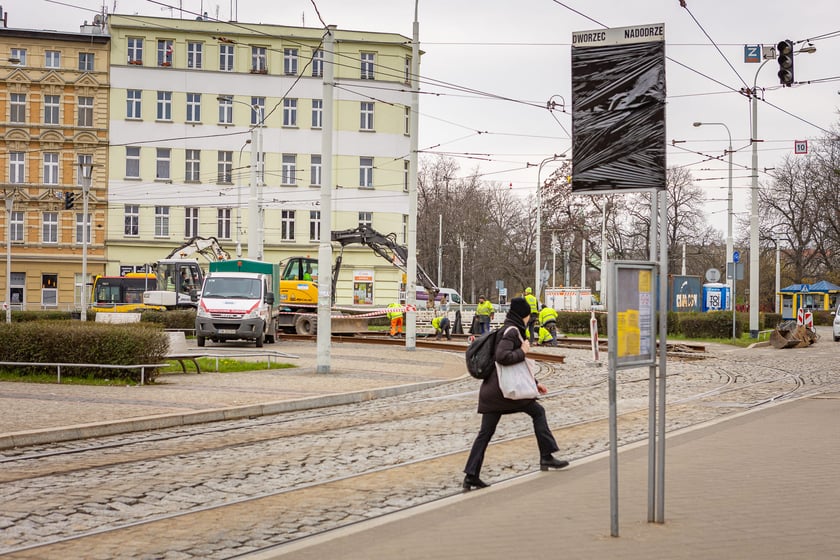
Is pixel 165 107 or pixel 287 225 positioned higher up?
pixel 165 107

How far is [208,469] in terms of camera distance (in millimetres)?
10352

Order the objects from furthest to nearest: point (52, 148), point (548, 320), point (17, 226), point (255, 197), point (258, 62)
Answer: point (52, 148), point (17, 226), point (258, 62), point (255, 197), point (548, 320)

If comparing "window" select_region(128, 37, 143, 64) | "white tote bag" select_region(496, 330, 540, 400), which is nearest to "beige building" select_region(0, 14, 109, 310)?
"window" select_region(128, 37, 143, 64)

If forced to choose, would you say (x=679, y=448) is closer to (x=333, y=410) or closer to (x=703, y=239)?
(x=333, y=410)

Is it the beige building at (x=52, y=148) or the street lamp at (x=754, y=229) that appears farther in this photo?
the beige building at (x=52, y=148)

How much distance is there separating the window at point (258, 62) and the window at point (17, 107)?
13.5m

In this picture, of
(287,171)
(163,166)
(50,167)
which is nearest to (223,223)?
(163,166)

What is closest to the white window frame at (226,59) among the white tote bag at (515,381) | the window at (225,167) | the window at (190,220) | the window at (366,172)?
the window at (225,167)

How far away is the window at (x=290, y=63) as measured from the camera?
201 ft

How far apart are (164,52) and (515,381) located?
55791 millimetres

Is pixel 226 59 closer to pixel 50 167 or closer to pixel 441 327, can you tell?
pixel 50 167

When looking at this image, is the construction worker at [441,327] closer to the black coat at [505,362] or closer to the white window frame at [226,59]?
the white window frame at [226,59]

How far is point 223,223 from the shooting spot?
205 ft

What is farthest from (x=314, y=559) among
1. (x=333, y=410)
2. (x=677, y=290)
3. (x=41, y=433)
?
(x=677, y=290)
